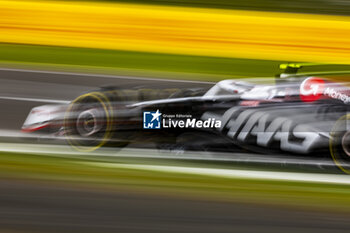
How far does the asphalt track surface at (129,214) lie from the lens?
3734 mm

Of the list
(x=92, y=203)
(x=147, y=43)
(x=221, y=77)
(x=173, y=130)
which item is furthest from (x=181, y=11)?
(x=92, y=203)

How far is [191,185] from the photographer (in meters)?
4.34

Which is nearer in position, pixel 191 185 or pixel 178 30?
pixel 191 185

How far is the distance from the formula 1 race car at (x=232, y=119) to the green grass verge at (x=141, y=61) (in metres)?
2.97

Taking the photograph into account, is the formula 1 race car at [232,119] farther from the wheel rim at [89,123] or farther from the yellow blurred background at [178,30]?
the yellow blurred background at [178,30]

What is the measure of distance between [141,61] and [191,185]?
12.5 ft

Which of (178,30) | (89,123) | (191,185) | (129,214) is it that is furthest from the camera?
(178,30)

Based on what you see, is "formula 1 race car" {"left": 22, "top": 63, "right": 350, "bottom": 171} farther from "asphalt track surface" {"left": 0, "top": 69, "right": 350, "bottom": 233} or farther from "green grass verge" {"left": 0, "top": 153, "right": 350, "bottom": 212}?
"asphalt track surface" {"left": 0, "top": 69, "right": 350, "bottom": 233}

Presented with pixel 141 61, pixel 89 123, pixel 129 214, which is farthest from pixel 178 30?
pixel 129 214

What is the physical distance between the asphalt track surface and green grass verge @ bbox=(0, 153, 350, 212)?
0.09m

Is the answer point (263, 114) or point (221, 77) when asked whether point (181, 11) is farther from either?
point (263, 114)

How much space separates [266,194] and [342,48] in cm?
424

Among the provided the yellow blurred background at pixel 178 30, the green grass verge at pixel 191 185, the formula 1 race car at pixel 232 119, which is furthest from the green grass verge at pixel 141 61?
the green grass verge at pixel 191 185

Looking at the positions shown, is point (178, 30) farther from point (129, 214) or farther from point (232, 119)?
point (129, 214)
